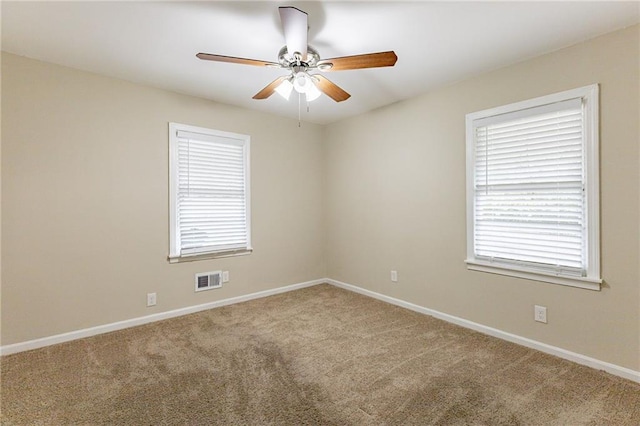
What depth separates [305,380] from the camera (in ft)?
7.27

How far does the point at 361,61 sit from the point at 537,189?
1.89m

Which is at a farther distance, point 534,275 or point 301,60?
point 534,275

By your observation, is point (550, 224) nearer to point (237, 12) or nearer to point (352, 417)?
point (352, 417)

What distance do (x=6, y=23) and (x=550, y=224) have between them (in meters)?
4.43

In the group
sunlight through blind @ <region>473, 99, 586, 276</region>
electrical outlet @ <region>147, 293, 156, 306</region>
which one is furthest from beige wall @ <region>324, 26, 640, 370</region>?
electrical outlet @ <region>147, 293, 156, 306</region>

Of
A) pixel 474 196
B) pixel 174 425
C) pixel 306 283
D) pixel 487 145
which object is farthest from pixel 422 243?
pixel 174 425

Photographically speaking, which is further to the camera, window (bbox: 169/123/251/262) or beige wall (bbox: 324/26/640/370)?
window (bbox: 169/123/251/262)

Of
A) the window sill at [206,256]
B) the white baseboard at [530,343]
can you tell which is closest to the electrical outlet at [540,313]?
the white baseboard at [530,343]

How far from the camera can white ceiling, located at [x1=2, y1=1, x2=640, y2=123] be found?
2.02m

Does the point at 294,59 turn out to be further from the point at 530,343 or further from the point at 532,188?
the point at 530,343

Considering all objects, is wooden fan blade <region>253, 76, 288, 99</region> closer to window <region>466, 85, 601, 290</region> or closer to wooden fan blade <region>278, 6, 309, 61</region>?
wooden fan blade <region>278, 6, 309, 61</region>

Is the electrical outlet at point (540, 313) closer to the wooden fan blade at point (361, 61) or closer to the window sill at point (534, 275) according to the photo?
the window sill at point (534, 275)

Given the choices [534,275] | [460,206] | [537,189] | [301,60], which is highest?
[301,60]

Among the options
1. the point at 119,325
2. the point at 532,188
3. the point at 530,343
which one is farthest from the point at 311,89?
the point at 119,325
